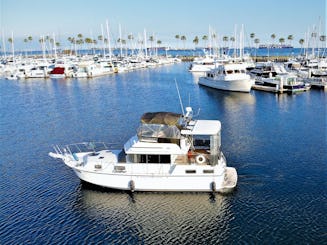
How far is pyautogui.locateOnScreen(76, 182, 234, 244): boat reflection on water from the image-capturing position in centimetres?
2291

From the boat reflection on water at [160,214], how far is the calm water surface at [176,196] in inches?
2.6

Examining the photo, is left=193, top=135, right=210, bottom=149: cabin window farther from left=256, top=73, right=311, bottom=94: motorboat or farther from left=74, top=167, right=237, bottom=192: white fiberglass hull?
left=256, top=73, right=311, bottom=94: motorboat

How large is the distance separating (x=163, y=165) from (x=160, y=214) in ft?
12.8

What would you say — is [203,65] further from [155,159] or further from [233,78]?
[155,159]

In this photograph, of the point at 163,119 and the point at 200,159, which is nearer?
the point at 200,159

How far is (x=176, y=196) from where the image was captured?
2733 centimetres

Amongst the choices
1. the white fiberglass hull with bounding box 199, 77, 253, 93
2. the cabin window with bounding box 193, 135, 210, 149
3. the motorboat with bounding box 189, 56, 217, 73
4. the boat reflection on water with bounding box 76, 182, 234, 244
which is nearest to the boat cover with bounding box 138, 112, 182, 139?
the cabin window with bounding box 193, 135, 210, 149

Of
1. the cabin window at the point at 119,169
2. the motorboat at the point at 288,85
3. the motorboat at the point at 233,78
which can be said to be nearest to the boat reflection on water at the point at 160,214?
the cabin window at the point at 119,169

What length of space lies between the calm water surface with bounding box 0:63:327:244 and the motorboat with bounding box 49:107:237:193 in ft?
2.67

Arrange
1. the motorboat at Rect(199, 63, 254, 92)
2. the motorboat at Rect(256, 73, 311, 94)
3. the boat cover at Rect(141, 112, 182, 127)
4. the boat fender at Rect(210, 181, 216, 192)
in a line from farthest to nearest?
the motorboat at Rect(199, 63, 254, 92), the motorboat at Rect(256, 73, 311, 94), the boat cover at Rect(141, 112, 182, 127), the boat fender at Rect(210, 181, 216, 192)

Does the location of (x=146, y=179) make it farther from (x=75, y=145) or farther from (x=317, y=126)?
(x=317, y=126)

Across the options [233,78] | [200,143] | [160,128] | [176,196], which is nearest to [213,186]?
Answer: [176,196]

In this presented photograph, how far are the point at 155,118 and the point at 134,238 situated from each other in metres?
9.89

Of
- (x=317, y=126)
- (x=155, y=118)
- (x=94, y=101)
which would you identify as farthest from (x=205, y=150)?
(x=94, y=101)
